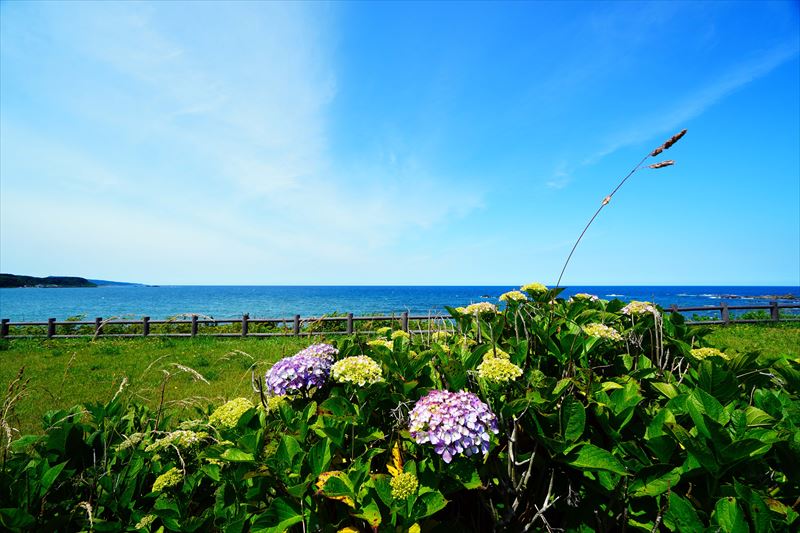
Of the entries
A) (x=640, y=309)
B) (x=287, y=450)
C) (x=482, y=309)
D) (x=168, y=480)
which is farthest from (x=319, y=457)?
(x=640, y=309)

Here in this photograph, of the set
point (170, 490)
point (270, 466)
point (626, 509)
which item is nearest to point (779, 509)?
point (626, 509)

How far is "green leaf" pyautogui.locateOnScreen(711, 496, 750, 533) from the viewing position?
101 cm

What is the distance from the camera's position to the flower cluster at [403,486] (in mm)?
1160

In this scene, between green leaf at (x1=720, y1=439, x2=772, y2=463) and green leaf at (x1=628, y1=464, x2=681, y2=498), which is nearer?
green leaf at (x1=720, y1=439, x2=772, y2=463)

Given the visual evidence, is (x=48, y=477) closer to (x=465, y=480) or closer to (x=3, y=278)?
(x=465, y=480)

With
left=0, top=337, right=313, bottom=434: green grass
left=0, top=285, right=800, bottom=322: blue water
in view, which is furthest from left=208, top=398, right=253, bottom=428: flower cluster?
left=0, top=337, right=313, bottom=434: green grass

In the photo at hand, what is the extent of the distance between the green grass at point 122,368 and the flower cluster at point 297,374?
275cm

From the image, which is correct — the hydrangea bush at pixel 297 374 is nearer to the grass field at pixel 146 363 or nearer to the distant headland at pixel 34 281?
the grass field at pixel 146 363

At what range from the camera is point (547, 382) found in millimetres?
1477

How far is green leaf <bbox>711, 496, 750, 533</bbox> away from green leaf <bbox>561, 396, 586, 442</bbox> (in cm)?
39

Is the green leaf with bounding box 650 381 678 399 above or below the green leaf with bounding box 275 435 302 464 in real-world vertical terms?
above

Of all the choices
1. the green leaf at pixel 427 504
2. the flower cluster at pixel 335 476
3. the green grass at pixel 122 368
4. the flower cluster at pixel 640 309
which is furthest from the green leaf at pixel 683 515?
the green grass at pixel 122 368

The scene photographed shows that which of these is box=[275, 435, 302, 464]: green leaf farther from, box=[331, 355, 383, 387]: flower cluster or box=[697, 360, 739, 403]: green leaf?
box=[697, 360, 739, 403]: green leaf

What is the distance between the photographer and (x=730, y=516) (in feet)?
3.43
